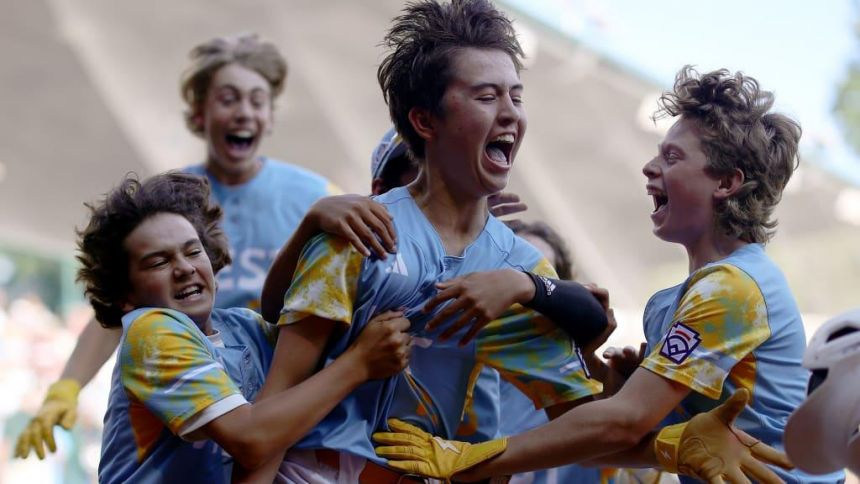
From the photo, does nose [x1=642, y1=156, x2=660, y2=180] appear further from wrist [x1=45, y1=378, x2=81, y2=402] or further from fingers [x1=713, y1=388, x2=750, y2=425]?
wrist [x1=45, y1=378, x2=81, y2=402]

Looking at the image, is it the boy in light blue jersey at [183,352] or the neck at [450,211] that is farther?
the neck at [450,211]

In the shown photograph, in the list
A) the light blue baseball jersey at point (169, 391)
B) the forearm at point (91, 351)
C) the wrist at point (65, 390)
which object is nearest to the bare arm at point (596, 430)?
the light blue baseball jersey at point (169, 391)

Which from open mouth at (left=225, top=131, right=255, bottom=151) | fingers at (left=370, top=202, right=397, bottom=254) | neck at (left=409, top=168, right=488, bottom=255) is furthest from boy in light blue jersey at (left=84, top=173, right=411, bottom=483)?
open mouth at (left=225, top=131, right=255, bottom=151)

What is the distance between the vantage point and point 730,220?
2670 millimetres

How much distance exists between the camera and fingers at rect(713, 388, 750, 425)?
2.27 m

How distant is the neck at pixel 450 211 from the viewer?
262cm

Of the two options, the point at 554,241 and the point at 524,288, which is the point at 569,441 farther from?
the point at 554,241

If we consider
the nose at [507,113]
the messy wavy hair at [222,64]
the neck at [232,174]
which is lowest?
the nose at [507,113]

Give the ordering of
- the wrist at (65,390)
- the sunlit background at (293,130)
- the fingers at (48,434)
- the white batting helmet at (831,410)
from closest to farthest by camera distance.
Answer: the white batting helmet at (831,410) < the fingers at (48,434) < the wrist at (65,390) < the sunlit background at (293,130)

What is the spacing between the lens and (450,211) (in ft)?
8.66

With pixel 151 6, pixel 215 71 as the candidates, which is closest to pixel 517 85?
pixel 215 71

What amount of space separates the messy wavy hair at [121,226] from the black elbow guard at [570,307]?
775 mm

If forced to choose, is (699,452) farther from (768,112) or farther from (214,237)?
(214,237)

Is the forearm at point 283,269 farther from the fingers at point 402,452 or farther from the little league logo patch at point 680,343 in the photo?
the little league logo patch at point 680,343
